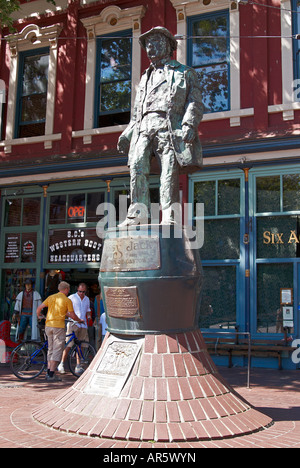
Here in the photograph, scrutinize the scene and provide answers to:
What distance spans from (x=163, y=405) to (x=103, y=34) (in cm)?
1115

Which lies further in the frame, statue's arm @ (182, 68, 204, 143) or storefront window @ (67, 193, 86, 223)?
storefront window @ (67, 193, 86, 223)

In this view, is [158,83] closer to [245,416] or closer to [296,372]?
[245,416]

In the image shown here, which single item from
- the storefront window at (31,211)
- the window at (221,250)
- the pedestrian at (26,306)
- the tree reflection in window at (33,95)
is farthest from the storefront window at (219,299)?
the tree reflection in window at (33,95)

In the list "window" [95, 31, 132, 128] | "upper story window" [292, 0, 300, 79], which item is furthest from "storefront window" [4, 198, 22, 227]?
"upper story window" [292, 0, 300, 79]

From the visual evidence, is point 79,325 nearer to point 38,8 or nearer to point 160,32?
point 160,32

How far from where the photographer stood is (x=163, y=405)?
471 centimetres

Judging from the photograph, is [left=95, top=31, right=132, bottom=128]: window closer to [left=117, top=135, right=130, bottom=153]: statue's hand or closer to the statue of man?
[left=117, top=135, right=130, bottom=153]: statue's hand

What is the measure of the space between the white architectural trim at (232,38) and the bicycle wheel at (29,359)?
6.50 meters

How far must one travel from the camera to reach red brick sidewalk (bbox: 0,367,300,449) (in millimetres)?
4348

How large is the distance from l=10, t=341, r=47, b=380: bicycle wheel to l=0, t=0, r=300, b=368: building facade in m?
3.74

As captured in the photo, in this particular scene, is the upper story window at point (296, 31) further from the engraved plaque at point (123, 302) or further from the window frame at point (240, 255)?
the engraved plaque at point (123, 302)

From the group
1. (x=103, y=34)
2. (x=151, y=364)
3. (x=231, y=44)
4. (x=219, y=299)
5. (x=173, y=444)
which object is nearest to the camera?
(x=173, y=444)

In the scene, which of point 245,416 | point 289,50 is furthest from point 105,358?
point 289,50

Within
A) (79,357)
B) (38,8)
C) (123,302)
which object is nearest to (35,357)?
(79,357)
